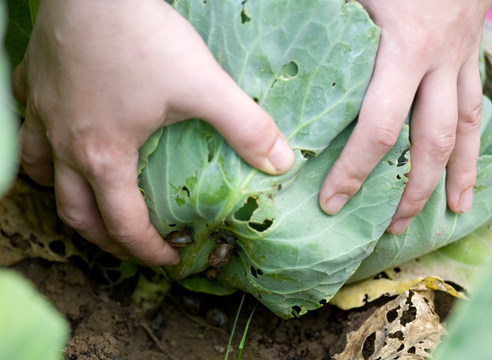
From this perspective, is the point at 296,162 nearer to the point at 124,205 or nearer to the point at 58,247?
the point at 124,205

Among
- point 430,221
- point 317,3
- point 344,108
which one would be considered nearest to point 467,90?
point 430,221

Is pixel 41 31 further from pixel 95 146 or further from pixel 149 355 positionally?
pixel 149 355

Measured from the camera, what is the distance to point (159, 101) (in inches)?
45.9

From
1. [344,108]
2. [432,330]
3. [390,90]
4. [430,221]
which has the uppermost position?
[390,90]

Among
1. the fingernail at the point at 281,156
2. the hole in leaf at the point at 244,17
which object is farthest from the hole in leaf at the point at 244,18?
the fingernail at the point at 281,156

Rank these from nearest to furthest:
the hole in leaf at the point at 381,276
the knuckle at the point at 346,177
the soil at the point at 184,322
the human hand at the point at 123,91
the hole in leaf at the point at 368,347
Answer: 1. the human hand at the point at 123,91
2. the knuckle at the point at 346,177
3. the hole in leaf at the point at 368,347
4. the soil at the point at 184,322
5. the hole in leaf at the point at 381,276

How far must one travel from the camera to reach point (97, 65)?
1.15 metres

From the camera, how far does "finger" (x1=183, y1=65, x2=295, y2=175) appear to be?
1159mm

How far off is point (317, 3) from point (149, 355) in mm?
1460

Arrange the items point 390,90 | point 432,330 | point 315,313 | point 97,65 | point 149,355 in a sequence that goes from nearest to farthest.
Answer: point 97,65, point 390,90, point 432,330, point 149,355, point 315,313

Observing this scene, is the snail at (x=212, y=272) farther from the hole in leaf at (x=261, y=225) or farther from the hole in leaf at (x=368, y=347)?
the hole in leaf at (x=368, y=347)

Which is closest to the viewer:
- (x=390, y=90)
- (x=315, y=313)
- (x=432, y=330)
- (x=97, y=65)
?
(x=97, y=65)

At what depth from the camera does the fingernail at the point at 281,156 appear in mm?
1236

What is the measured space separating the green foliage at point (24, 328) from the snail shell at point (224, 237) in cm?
101
